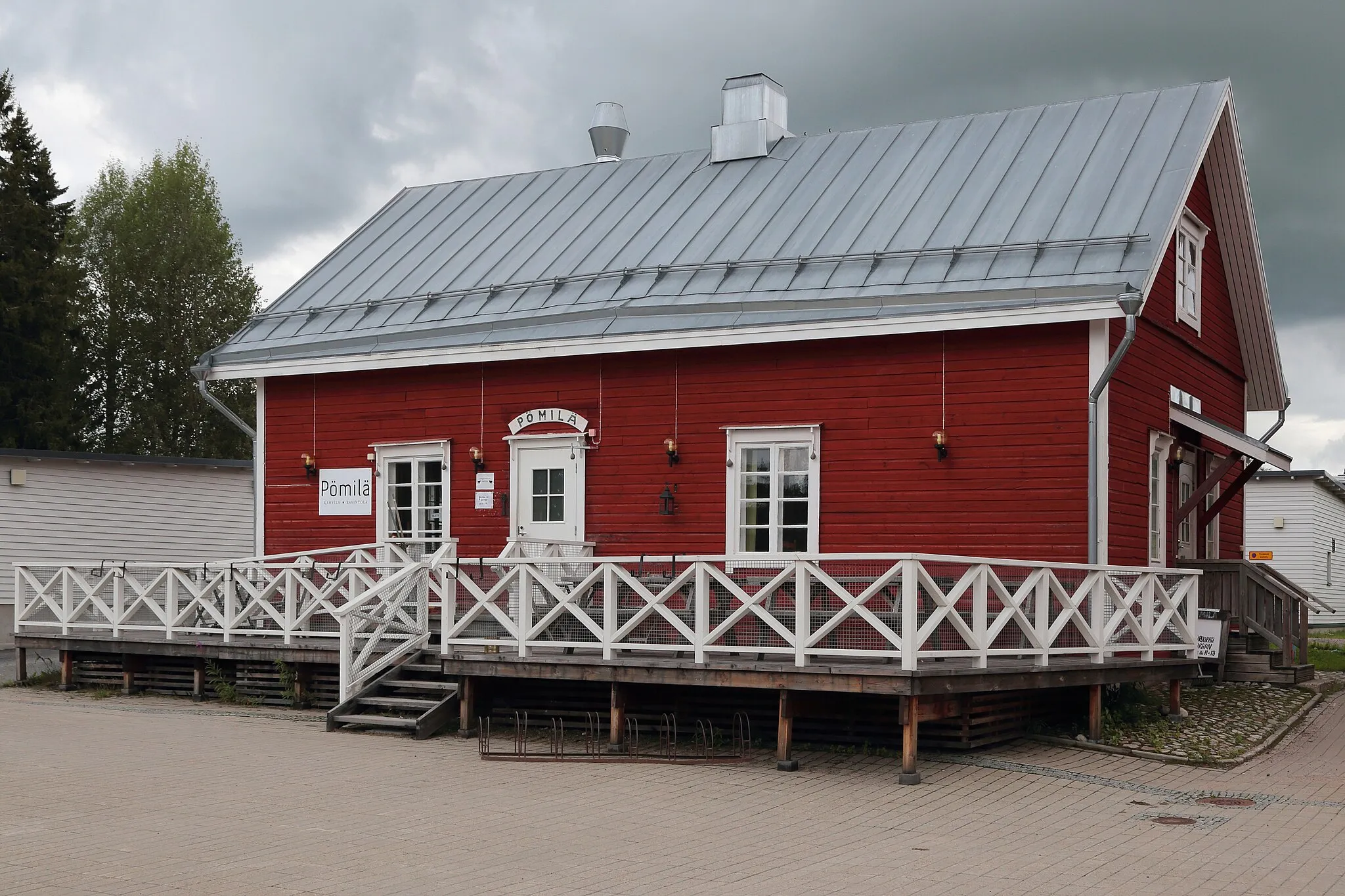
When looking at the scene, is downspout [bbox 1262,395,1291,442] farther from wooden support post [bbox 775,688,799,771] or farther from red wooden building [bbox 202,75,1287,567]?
wooden support post [bbox 775,688,799,771]

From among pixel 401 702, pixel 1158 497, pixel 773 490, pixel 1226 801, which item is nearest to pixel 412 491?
pixel 401 702

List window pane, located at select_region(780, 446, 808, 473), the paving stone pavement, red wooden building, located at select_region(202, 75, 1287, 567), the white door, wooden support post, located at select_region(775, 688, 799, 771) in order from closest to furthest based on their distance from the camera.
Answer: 1. the paving stone pavement
2. wooden support post, located at select_region(775, 688, 799, 771)
3. red wooden building, located at select_region(202, 75, 1287, 567)
4. window pane, located at select_region(780, 446, 808, 473)
5. the white door

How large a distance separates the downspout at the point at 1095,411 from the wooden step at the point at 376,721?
6524 mm

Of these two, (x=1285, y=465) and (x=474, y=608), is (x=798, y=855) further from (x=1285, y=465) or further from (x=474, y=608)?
(x=1285, y=465)

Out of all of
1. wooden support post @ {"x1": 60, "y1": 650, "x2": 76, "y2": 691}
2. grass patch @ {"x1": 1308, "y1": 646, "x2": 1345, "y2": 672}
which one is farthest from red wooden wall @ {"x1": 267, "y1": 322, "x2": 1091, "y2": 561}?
grass patch @ {"x1": 1308, "y1": 646, "x2": 1345, "y2": 672}

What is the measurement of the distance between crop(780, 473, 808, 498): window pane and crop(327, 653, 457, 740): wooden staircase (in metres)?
4.03

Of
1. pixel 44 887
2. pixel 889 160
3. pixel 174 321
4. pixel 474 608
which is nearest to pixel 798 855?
pixel 44 887

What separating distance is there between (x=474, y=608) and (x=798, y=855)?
5679 millimetres

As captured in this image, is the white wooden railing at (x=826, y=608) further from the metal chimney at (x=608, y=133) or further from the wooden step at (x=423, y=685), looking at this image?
the metal chimney at (x=608, y=133)

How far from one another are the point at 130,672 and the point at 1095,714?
36.0ft

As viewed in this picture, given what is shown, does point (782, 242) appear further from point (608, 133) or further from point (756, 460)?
point (608, 133)

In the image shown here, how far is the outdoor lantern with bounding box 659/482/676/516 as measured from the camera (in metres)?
15.9

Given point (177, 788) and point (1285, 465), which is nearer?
point (177, 788)

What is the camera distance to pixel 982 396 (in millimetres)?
14406
